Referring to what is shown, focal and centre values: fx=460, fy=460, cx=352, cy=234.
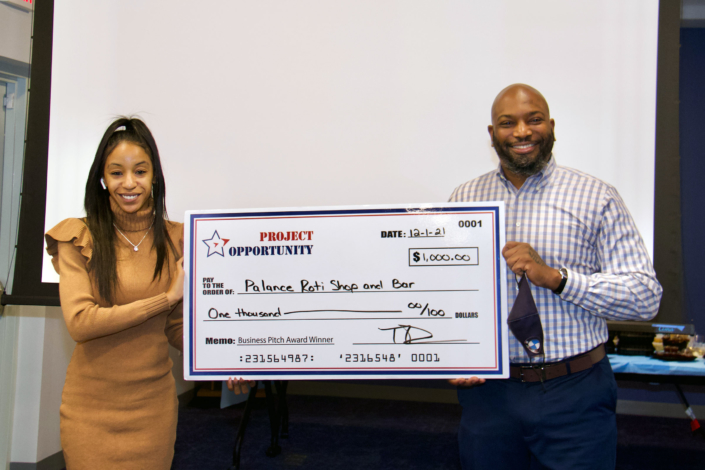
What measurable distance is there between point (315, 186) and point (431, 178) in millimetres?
586

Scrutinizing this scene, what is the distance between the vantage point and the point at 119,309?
1336 millimetres

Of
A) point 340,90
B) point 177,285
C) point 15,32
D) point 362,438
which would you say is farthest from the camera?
point 362,438

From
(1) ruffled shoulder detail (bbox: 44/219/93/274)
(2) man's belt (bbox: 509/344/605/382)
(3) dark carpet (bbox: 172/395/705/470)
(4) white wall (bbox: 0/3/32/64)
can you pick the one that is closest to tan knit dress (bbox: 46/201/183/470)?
(1) ruffled shoulder detail (bbox: 44/219/93/274)

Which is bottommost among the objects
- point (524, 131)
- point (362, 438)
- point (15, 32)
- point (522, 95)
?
point (362, 438)

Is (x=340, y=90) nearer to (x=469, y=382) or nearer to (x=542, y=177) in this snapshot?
(x=542, y=177)

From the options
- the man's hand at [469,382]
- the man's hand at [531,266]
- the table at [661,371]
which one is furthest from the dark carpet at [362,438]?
the man's hand at [531,266]

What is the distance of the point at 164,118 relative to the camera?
2.47 meters

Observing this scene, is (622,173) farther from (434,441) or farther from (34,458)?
(34,458)

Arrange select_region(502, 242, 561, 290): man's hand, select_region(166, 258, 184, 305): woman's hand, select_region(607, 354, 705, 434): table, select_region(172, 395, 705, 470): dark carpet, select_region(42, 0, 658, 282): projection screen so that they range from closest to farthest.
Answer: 1. select_region(502, 242, 561, 290): man's hand
2. select_region(166, 258, 184, 305): woman's hand
3. select_region(42, 0, 658, 282): projection screen
4. select_region(607, 354, 705, 434): table
5. select_region(172, 395, 705, 470): dark carpet

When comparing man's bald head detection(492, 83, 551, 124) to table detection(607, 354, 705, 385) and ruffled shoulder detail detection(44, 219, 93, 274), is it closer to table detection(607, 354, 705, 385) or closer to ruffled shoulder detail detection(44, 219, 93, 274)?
ruffled shoulder detail detection(44, 219, 93, 274)

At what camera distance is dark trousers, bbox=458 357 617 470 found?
1.36 meters

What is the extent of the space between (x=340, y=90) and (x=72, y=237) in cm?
144

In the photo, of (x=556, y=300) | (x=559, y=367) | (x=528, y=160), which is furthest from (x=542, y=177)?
(x=559, y=367)

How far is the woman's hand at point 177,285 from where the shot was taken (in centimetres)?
144
